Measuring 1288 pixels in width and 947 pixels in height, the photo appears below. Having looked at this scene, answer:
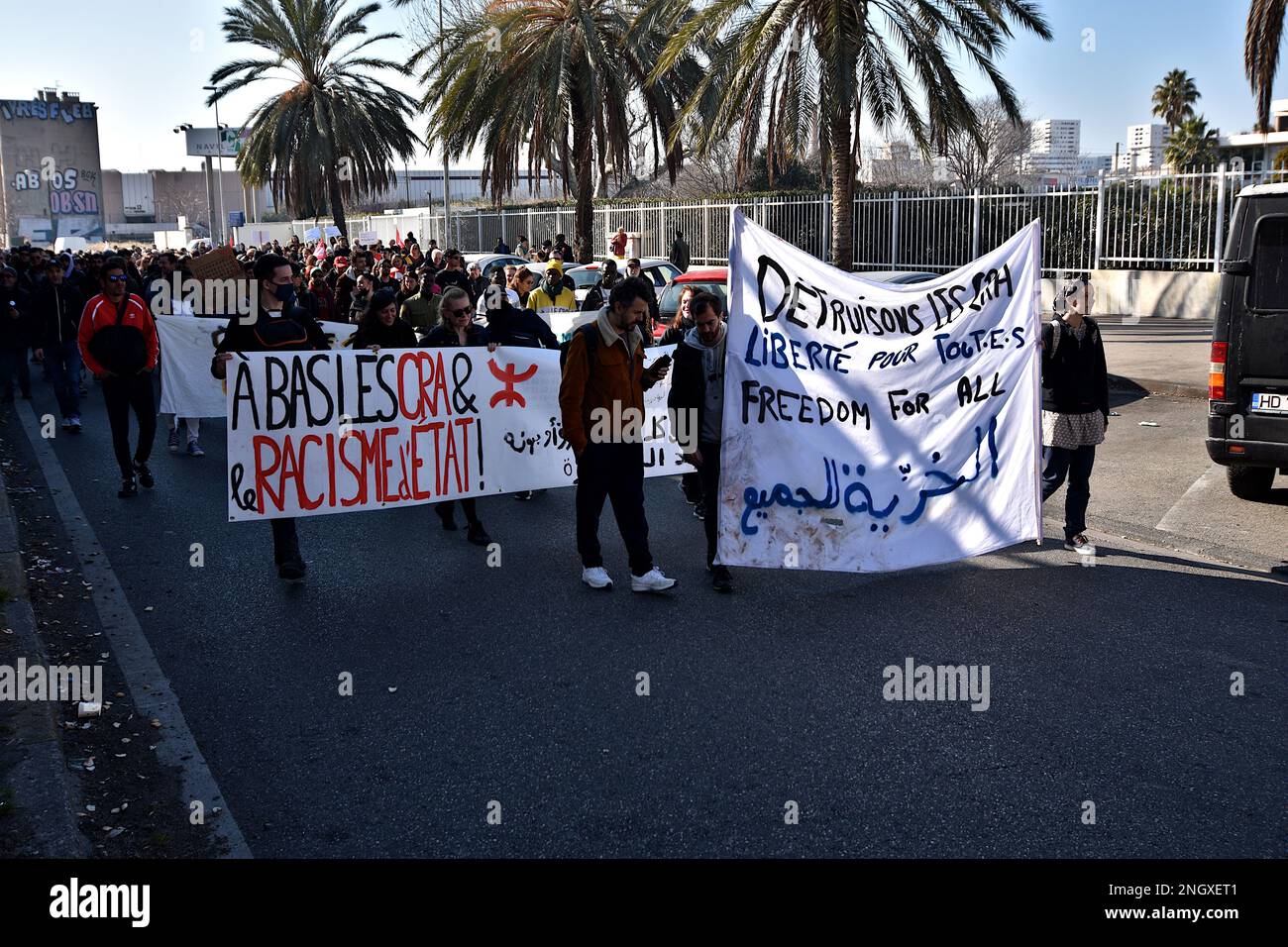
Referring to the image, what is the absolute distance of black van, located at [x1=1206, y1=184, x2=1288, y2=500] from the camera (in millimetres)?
8812

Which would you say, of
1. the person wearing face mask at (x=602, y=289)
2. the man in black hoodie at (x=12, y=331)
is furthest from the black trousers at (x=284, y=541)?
the man in black hoodie at (x=12, y=331)

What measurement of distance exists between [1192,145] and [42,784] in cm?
7408

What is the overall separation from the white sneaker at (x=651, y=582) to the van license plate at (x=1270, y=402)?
14.9 feet

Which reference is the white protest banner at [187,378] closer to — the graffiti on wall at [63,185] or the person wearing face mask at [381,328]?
the person wearing face mask at [381,328]

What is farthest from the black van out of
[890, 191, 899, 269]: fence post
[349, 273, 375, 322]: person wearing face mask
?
[890, 191, 899, 269]: fence post

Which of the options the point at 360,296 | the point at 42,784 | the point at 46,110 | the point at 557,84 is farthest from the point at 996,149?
the point at 46,110

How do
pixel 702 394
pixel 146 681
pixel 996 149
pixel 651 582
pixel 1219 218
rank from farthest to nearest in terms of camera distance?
pixel 996 149 < pixel 1219 218 < pixel 702 394 < pixel 651 582 < pixel 146 681

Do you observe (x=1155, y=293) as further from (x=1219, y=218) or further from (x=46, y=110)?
(x=46, y=110)

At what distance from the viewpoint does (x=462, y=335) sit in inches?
349

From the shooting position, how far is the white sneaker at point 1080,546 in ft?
26.0

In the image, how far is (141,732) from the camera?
5.36 metres

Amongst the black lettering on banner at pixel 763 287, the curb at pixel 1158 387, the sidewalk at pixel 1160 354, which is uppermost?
the black lettering on banner at pixel 763 287
